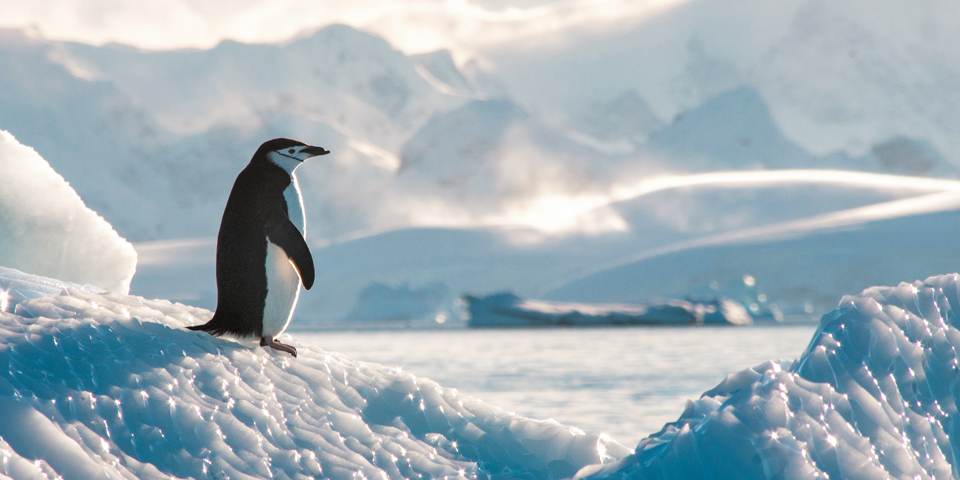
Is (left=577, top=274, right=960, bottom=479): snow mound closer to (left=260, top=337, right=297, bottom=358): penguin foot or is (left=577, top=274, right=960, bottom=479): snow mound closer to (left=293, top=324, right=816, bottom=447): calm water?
(left=260, top=337, right=297, bottom=358): penguin foot

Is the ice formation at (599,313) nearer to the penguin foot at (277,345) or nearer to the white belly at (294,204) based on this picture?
the white belly at (294,204)

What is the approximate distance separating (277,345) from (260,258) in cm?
39

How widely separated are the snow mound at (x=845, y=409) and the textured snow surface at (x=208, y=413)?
0.69 m

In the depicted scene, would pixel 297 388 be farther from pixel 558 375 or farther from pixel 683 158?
pixel 683 158

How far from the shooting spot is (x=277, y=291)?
4.12 m

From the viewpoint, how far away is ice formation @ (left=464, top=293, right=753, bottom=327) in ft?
105

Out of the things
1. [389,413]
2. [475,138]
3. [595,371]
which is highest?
[475,138]

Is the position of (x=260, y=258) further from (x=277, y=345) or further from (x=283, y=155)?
(x=283, y=155)

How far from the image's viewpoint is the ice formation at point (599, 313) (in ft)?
105

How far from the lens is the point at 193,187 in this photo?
158 m

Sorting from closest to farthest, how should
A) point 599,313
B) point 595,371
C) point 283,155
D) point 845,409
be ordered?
point 845,409 < point 283,155 < point 595,371 < point 599,313

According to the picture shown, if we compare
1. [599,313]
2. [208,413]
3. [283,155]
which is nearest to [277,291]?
[283,155]

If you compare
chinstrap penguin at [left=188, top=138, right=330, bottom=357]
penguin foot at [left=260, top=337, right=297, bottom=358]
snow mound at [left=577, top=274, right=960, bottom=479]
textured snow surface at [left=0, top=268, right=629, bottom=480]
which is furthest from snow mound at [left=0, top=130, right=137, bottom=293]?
snow mound at [left=577, top=274, right=960, bottom=479]

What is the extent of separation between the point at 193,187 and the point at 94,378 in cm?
16179
